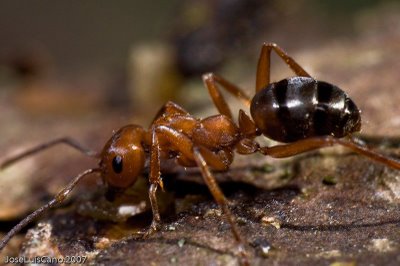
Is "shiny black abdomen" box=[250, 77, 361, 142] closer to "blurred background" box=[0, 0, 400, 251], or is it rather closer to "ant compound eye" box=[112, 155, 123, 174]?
"blurred background" box=[0, 0, 400, 251]

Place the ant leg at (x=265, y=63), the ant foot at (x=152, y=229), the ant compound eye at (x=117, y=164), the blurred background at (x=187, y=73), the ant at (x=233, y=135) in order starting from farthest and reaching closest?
the blurred background at (x=187, y=73) → the ant leg at (x=265, y=63) → the ant compound eye at (x=117, y=164) → the ant at (x=233, y=135) → the ant foot at (x=152, y=229)

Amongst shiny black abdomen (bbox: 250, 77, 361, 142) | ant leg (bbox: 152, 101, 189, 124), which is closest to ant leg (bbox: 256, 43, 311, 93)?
shiny black abdomen (bbox: 250, 77, 361, 142)

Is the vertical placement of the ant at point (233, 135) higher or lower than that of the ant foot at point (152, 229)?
higher

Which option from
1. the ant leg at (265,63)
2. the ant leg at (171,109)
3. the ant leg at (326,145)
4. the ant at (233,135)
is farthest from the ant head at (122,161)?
the ant leg at (265,63)

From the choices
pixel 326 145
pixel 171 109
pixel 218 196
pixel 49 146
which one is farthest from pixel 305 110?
pixel 49 146

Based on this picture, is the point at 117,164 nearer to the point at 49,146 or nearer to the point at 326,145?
the point at 49,146

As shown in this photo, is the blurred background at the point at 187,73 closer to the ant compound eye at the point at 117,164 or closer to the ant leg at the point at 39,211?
the ant leg at the point at 39,211

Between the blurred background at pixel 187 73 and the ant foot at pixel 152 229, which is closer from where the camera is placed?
the ant foot at pixel 152 229
